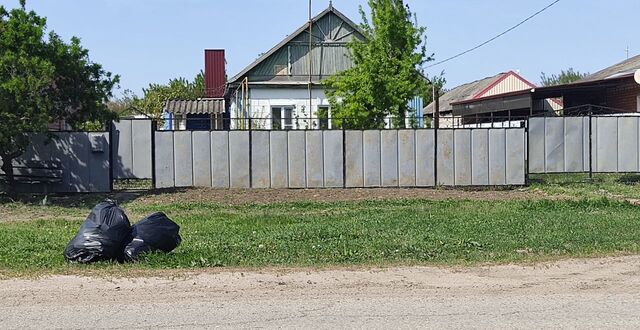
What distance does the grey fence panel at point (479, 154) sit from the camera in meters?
24.1

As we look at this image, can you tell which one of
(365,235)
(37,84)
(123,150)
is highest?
(37,84)

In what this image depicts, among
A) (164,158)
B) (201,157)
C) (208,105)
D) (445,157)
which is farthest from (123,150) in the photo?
(208,105)

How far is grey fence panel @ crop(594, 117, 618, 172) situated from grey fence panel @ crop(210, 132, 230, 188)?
11887mm

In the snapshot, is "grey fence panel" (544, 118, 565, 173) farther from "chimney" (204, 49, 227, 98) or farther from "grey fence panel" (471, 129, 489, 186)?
"chimney" (204, 49, 227, 98)

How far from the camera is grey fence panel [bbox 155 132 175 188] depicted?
2292 cm

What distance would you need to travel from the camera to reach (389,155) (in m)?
23.7

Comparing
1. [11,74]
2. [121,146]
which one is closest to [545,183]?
[121,146]

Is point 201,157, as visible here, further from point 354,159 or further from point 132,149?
point 354,159

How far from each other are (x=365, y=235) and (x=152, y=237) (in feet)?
13.1

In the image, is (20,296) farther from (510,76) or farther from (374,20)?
(510,76)

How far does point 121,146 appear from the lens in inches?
905

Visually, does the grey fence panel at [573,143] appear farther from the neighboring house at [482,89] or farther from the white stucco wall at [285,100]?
the neighboring house at [482,89]

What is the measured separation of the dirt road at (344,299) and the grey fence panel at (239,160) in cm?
1323

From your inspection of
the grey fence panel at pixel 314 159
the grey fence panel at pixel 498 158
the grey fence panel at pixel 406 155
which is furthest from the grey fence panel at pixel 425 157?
the grey fence panel at pixel 314 159
